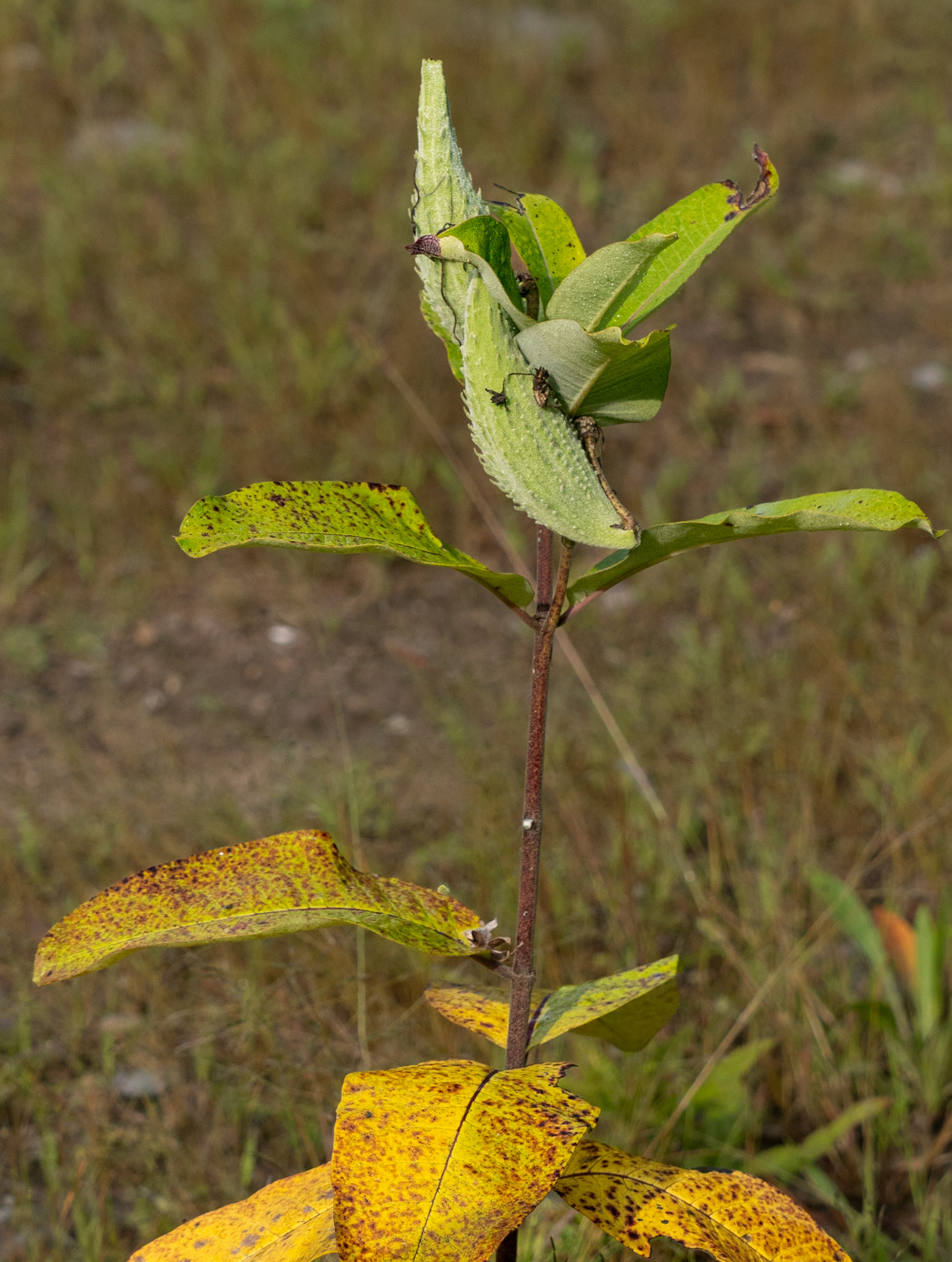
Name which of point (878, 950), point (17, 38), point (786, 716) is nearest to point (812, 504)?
point (878, 950)

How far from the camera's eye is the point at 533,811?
3.19ft

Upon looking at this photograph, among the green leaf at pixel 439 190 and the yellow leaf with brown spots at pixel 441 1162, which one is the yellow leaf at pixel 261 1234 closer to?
the yellow leaf with brown spots at pixel 441 1162

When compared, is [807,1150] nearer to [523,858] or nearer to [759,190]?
[523,858]

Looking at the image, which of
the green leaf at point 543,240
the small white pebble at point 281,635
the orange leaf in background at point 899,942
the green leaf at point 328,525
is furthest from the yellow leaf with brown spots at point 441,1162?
the small white pebble at point 281,635

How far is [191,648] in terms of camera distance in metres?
3.34

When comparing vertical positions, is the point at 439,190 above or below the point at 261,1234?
above

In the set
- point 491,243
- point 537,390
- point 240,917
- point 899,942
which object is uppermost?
point 491,243

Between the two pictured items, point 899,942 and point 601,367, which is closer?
point 601,367

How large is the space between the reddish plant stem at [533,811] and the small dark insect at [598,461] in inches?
2.6

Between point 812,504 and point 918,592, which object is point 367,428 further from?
point 812,504

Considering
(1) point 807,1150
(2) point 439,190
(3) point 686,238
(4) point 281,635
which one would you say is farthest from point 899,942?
(4) point 281,635

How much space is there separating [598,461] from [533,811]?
31 cm

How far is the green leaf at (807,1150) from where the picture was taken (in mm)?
1692

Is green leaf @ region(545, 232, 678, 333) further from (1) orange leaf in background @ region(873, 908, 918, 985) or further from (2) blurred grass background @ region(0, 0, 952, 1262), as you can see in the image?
(1) orange leaf in background @ region(873, 908, 918, 985)
